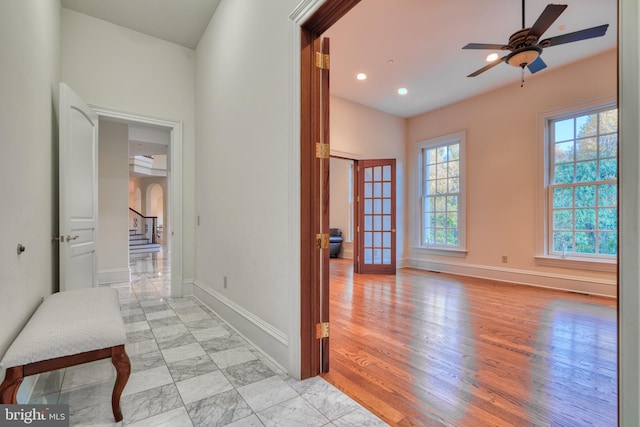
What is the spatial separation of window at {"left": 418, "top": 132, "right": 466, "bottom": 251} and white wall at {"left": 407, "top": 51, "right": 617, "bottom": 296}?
158 millimetres

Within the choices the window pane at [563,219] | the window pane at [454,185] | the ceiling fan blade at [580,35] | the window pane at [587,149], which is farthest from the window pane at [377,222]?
the ceiling fan blade at [580,35]

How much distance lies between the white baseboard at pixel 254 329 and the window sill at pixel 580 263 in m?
4.57

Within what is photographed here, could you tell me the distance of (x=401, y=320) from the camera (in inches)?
124

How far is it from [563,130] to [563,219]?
4.44 ft

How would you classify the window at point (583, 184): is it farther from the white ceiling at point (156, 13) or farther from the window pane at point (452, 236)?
the white ceiling at point (156, 13)

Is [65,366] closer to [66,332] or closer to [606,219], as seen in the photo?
[66,332]

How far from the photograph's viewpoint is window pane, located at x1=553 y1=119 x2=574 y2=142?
4531mm

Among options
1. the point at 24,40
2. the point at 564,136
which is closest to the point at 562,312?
the point at 564,136

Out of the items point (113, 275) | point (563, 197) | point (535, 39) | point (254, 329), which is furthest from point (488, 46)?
point (113, 275)

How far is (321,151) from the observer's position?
2064mm

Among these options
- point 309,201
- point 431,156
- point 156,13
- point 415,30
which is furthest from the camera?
point 431,156

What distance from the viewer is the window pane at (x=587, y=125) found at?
430cm

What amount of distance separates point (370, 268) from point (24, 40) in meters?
5.45

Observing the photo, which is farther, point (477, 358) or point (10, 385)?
point (477, 358)
